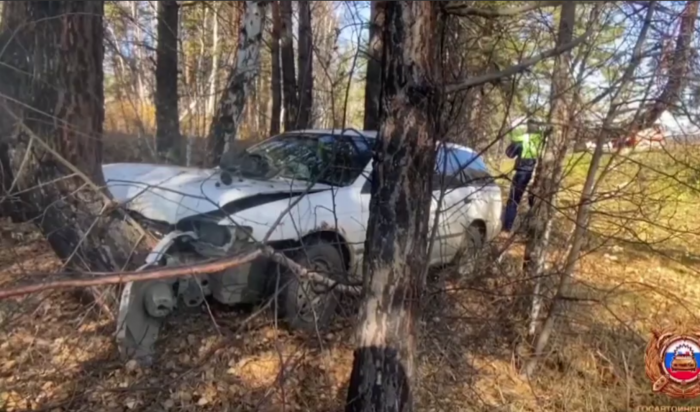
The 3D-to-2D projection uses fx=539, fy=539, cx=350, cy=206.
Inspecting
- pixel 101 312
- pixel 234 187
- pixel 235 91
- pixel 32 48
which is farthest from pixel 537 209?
pixel 235 91

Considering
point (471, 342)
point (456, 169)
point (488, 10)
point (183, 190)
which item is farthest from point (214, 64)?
point (488, 10)

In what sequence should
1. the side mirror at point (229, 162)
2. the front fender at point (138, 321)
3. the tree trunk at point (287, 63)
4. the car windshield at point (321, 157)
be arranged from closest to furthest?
the front fender at point (138, 321) < the car windshield at point (321, 157) < the side mirror at point (229, 162) < the tree trunk at point (287, 63)

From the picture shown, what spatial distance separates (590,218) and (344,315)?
191 centimetres

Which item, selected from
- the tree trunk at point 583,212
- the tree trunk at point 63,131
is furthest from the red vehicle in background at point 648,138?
the tree trunk at point 63,131

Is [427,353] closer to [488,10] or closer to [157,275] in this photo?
[157,275]

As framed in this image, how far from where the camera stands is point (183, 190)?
4.29 metres

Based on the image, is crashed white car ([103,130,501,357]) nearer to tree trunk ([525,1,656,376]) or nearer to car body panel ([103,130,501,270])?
car body panel ([103,130,501,270])

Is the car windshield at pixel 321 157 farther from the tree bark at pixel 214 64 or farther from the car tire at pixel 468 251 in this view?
the tree bark at pixel 214 64

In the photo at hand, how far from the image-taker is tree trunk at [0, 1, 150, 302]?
405 cm

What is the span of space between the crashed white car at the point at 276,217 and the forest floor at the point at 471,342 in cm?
29

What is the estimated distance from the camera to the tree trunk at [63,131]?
4055mm

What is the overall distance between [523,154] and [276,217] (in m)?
1.94

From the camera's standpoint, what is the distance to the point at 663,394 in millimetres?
4035

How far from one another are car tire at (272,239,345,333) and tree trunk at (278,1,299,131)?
590cm
